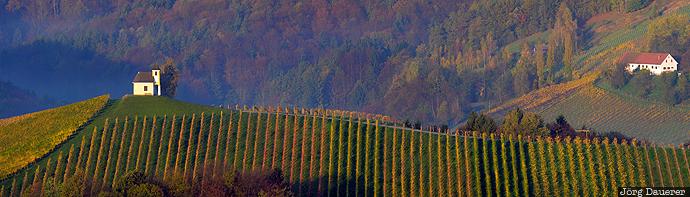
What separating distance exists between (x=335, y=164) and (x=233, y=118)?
11026mm

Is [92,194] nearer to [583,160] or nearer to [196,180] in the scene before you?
[196,180]

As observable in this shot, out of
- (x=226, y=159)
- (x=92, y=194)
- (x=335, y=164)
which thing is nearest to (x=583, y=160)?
(x=335, y=164)

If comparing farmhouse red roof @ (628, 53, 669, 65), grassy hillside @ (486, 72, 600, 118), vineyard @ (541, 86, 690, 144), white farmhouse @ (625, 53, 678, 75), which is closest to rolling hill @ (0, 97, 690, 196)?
vineyard @ (541, 86, 690, 144)

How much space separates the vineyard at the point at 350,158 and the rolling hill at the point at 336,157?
0.08 metres

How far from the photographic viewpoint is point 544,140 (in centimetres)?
10138

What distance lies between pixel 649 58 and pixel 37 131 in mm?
86784

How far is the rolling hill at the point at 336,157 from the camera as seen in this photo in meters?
94.2

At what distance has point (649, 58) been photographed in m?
176

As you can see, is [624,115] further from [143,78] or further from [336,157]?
[336,157]

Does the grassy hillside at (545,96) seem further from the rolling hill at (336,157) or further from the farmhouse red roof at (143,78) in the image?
the rolling hill at (336,157)

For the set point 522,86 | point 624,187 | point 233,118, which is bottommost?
point 624,187

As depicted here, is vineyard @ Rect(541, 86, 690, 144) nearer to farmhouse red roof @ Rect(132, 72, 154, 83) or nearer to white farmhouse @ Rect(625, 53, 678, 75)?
white farmhouse @ Rect(625, 53, 678, 75)

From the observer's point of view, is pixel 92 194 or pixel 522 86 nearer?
pixel 92 194

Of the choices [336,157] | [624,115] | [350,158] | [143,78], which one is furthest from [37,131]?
[624,115]
